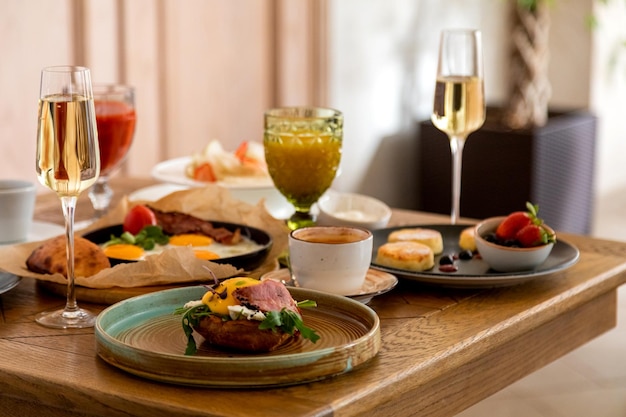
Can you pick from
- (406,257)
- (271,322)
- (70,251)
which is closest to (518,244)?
(406,257)

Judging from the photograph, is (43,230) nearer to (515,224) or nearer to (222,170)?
(222,170)

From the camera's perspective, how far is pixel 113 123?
1880 mm

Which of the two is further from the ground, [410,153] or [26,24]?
[26,24]

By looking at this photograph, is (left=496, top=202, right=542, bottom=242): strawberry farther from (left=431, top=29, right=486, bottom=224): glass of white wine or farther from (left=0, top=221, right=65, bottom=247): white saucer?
(left=0, top=221, right=65, bottom=247): white saucer

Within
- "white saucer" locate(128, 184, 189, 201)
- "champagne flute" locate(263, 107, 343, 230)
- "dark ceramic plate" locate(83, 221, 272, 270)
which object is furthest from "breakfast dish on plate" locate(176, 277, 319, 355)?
"white saucer" locate(128, 184, 189, 201)

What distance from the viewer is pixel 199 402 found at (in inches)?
40.3

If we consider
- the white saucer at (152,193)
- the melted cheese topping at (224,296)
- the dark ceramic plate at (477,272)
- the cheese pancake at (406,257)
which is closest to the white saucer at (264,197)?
the white saucer at (152,193)

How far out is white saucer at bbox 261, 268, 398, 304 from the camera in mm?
1359

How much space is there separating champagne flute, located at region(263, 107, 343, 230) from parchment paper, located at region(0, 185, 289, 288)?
7cm

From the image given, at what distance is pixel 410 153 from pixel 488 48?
72 cm

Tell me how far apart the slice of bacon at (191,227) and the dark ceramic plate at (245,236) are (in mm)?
Result: 14

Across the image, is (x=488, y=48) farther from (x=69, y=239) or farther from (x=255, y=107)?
(x=69, y=239)

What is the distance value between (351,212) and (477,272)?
0.42 metres

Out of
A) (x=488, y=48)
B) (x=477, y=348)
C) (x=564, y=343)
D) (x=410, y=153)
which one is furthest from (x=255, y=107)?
(x=477, y=348)
